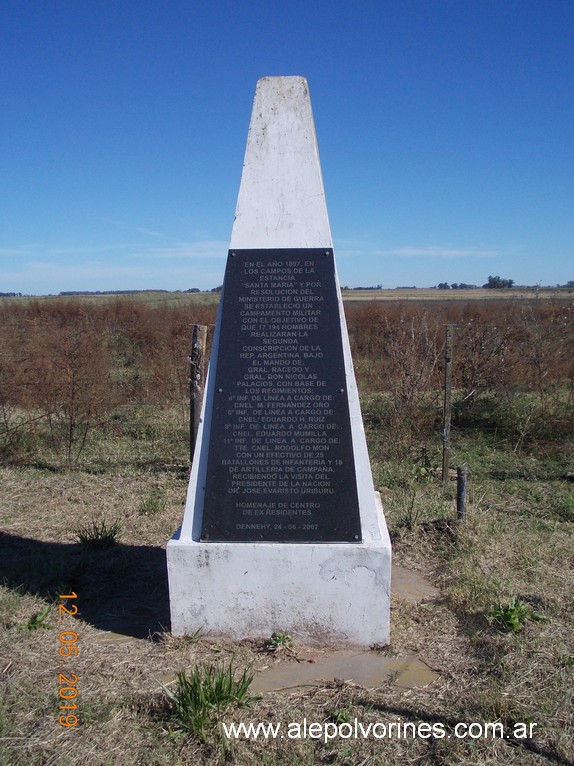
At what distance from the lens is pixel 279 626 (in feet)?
11.1

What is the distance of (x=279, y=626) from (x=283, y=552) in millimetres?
410

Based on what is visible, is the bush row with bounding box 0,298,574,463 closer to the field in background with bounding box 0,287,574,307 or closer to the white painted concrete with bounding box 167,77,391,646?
the field in background with bounding box 0,287,574,307

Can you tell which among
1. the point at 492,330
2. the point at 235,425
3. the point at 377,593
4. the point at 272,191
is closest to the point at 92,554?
the point at 235,425

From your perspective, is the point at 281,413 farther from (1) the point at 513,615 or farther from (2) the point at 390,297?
(2) the point at 390,297

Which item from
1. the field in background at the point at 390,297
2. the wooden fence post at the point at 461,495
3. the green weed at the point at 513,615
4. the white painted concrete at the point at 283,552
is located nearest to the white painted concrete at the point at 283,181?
the white painted concrete at the point at 283,552

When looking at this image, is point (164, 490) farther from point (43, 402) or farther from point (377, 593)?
point (377, 593)

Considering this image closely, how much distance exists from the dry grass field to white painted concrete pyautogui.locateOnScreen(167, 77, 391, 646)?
0.39 ft

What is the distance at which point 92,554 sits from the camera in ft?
15.2

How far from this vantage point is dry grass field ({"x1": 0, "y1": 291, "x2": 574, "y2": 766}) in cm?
261

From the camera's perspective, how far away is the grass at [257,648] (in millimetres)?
2547

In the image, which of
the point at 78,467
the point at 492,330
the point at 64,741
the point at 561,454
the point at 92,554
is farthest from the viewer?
the point at 492,330

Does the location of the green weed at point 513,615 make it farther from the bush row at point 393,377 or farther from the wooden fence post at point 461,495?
the bush row at point 393,377

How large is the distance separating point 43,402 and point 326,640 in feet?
18.5
